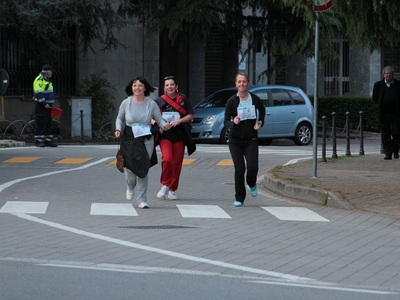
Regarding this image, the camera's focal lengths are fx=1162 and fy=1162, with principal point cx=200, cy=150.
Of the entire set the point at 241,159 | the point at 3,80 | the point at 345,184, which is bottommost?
the point at 345,184

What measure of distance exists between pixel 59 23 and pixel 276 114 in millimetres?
6286

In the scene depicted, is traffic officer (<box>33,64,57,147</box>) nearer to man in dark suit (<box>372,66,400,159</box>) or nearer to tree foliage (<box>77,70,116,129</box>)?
tree foliage (<box>77,70,116,129</box>)

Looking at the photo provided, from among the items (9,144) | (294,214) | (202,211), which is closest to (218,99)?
(9,144)

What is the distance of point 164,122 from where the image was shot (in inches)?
593

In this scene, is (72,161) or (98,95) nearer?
(72,161)

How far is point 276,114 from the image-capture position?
97.9ft

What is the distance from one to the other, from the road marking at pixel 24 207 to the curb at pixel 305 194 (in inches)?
136

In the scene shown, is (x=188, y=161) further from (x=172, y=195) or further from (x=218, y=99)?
(x=218, y=99)

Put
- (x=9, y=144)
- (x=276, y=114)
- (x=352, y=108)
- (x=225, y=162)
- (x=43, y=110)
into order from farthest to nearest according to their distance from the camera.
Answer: (x=352, y=108) → (x=276, y=114) → (x=43, y=110) → (x=9, y=144) → (x=225, y=162)

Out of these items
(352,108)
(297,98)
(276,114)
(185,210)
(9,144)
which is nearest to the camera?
(185,210)

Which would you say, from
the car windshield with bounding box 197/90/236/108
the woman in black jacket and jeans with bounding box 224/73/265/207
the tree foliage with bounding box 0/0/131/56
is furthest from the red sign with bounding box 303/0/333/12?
the tree foliage with bounding box 0/0/131/56

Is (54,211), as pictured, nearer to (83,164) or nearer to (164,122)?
(164,122)

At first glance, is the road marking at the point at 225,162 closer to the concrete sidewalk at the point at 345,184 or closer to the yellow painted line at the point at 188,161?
the yellow painted line at the point at 188,161

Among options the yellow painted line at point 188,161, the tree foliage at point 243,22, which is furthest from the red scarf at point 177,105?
the tree foliage at point 243,22
